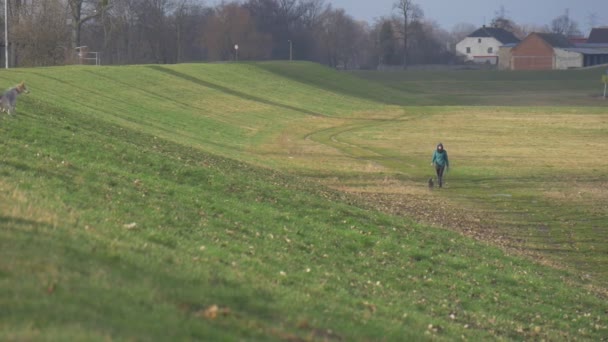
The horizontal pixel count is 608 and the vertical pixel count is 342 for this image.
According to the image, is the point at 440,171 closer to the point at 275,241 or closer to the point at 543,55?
the point at 275,241

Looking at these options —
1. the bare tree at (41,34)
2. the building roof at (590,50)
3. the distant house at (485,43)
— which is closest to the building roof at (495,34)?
the distant house at (485,43)

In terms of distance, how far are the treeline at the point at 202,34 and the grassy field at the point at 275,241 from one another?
90.6ft

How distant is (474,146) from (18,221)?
40921mm

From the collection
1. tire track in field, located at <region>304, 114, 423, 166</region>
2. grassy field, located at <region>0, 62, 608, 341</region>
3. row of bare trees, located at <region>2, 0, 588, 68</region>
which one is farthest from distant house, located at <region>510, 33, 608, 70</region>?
grassy field, located at <region>0, 62, 608, 341</region>

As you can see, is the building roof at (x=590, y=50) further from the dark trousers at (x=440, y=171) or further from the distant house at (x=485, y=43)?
the dark trousers at (x=440, y=171)

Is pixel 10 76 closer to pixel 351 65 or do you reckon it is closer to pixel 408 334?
pixel 408 334

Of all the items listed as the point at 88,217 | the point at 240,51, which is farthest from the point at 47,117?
the point at 240,51

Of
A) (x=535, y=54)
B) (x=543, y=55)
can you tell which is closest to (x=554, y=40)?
(x=535, y=54)

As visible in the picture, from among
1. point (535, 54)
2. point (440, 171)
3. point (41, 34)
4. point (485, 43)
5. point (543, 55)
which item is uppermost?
point (485, 43)

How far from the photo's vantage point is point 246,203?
61.6 ft

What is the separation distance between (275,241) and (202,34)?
4798 inches

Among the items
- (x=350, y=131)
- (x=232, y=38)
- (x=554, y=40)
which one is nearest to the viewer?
(x=350, y=131)

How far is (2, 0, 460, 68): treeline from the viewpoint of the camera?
2825 inches

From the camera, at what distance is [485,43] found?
193125mm
